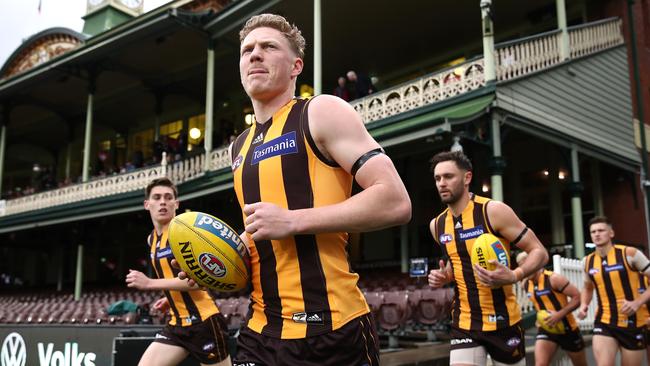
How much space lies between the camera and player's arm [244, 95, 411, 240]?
2361 mm

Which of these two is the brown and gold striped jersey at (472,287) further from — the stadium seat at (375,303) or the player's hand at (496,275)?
the stadium seat at (375,303)

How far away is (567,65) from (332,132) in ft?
47.8

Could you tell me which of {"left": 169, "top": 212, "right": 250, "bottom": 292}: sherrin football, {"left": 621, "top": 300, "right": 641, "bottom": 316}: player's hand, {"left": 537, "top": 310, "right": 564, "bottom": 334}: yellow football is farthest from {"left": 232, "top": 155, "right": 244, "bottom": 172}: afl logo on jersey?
{"left": 537, "top": 310, "right": 564, "bottom": 334}: yellow football

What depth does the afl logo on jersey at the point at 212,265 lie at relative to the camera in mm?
2773

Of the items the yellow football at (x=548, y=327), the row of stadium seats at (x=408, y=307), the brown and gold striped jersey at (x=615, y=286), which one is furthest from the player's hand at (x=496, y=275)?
the row of stadium seats at (x=408, y=307)

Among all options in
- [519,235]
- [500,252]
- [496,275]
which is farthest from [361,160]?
[519,235]

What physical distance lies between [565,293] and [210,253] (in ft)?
23.1

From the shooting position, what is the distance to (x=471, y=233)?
18.2 feet

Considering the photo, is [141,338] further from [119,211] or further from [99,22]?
[99,22]

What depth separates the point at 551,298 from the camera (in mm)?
8703

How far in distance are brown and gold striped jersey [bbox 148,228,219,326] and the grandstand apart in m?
1.09

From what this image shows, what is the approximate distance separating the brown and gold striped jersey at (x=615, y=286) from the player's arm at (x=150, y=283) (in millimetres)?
5477

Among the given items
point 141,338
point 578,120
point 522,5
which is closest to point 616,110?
point 578,120

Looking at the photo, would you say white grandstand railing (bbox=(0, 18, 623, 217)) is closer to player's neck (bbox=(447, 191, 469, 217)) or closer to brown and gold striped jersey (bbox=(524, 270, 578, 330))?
brown and gold striped jersey (bbox=(524, 270, 578, 330))
